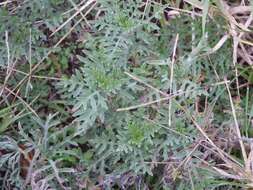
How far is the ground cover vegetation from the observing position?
77.7 inches

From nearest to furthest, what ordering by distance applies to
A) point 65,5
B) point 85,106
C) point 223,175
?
1. point 85,106
2. point 223,175
3. point 65,5

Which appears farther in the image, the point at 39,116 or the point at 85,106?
the point at 39,116

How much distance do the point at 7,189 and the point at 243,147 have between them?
0.92m

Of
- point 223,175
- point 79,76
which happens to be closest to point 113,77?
point 79,76

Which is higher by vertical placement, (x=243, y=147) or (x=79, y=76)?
(x=79, y=76)

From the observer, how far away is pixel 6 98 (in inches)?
82.7

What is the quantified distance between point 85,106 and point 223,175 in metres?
0.59

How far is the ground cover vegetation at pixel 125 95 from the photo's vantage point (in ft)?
6.48

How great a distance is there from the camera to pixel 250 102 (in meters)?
2.10

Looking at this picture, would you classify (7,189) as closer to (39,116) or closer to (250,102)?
(39,116)

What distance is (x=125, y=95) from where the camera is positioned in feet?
6.41

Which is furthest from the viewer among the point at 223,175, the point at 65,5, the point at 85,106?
the point at 65,5

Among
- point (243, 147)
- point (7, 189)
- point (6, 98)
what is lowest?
point (7, 189)

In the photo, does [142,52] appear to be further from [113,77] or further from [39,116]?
[39,116]
